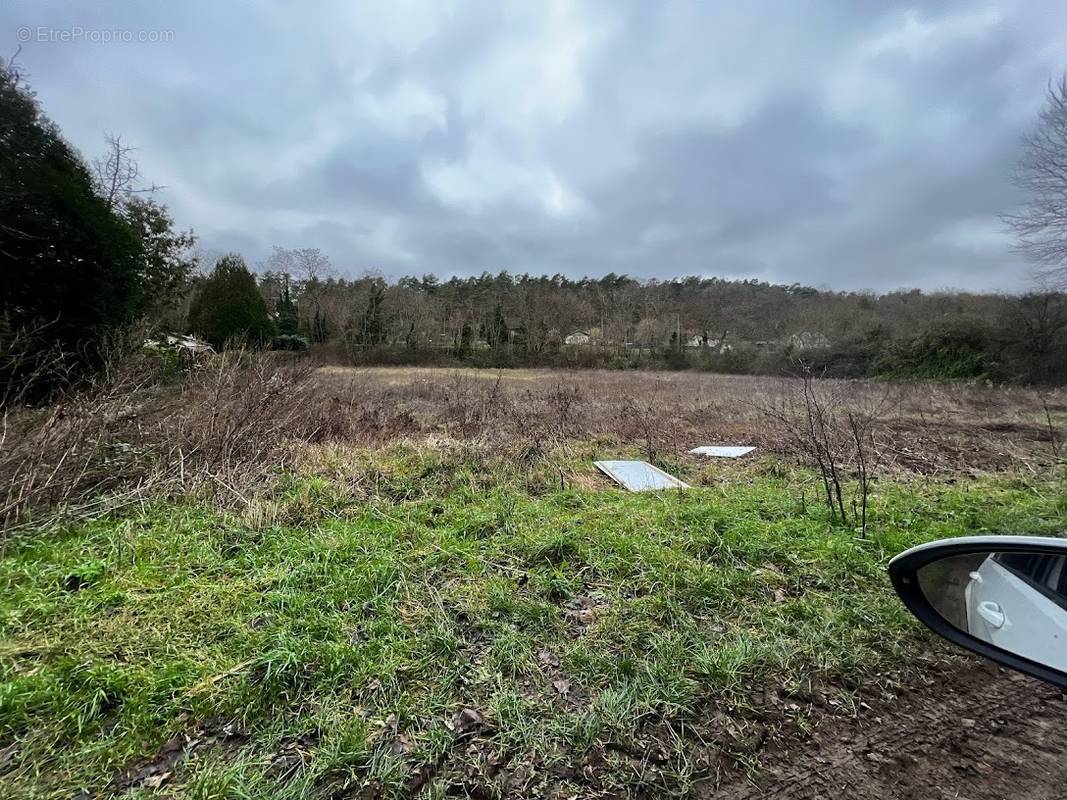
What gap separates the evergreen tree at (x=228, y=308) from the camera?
64.6 feet

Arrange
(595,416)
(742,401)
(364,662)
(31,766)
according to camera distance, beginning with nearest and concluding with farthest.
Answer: (31,766) → (364,662) → (595,416) → (742,401)

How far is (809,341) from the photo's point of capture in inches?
1127

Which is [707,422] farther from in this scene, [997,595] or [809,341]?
[809,341]

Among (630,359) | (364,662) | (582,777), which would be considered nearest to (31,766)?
(364,662)

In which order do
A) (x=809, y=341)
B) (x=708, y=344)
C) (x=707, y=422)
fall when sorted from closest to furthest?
1. (x=707, y=422)
2. (x=809, y=341)
3. (x=708, y=344)

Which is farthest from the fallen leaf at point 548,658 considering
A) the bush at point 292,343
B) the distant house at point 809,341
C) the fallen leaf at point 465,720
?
the distant house at point 809,341

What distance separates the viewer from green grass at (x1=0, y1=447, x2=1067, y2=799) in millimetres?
1683

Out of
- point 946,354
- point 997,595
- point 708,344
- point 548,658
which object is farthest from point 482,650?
point 708,344

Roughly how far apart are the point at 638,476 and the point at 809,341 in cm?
2845

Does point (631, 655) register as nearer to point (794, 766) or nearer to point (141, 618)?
point (794, 766)

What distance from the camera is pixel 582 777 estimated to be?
162 centimetres

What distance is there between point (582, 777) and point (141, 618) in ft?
7.71

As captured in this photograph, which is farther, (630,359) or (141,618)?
(630,359)

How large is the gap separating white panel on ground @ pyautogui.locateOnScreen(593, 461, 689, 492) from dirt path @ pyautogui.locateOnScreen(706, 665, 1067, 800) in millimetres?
3194
